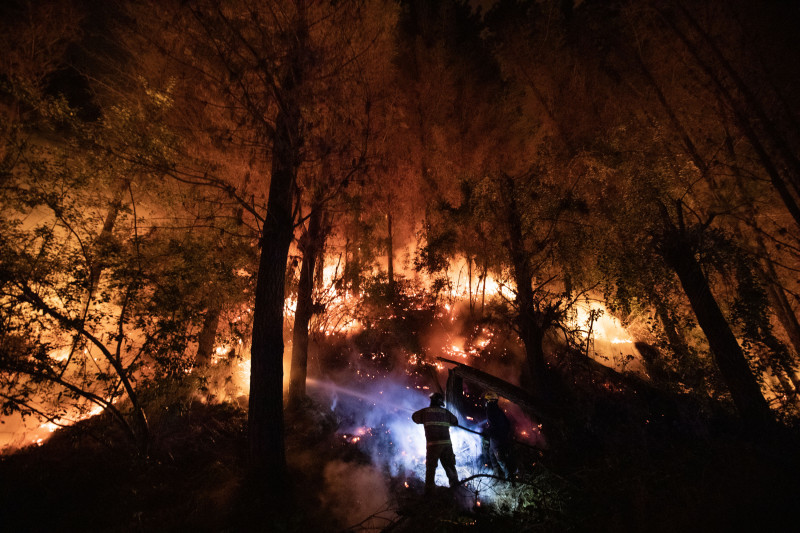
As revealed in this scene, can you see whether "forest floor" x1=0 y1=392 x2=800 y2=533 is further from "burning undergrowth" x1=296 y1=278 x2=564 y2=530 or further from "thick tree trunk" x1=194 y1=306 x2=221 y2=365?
"thick tree trunk" x1=194 y1=306 x2=221 y2=365

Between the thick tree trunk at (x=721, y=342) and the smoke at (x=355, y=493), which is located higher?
the thick tree trunk at (x=721, y=342)

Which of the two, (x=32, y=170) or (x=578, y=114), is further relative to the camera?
(x=578, y=114)

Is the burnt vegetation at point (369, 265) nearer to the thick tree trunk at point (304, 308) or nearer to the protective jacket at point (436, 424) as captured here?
the thick tree trunk at point (304, 308)

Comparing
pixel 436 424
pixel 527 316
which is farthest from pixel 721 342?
pixel 436 424

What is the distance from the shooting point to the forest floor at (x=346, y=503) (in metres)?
3.62

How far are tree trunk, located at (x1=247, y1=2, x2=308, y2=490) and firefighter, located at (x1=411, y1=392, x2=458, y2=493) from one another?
9.21 ft

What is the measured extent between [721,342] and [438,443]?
680 centimetres

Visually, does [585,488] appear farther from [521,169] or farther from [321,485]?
[521,169]

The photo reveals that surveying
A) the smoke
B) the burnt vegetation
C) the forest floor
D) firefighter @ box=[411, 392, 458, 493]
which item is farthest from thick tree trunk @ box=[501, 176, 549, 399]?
the smoke

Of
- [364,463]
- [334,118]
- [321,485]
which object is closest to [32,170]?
[334,118]

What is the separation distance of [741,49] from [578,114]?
4556 mm

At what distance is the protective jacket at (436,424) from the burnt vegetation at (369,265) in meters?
1.17

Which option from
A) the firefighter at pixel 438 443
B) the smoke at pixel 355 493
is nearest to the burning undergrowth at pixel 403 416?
the smoke at pixel 355 493

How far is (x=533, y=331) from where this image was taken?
876 cm
